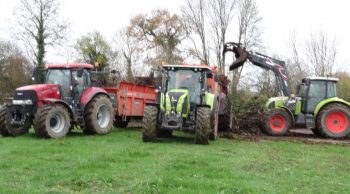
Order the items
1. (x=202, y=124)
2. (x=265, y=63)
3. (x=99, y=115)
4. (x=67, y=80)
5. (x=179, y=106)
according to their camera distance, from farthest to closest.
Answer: (x=265, y=63), (x=99, y=115), (x=67, y=80), (x=179, y=106), (x=202, y=124)

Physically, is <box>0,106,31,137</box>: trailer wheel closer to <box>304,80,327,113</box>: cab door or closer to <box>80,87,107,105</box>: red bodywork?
<box>80,87,107,105</box>: red bodywork

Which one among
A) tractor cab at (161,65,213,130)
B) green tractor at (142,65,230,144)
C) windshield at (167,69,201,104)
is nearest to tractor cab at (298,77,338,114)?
green tractor at (142,65,230,144)

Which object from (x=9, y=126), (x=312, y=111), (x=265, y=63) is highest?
(x=265, y=63)

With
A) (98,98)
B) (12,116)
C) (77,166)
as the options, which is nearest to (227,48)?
(98,98)

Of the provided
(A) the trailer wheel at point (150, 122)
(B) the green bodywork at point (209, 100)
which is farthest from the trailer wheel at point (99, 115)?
(B) the green bodywork at point (209, 100)

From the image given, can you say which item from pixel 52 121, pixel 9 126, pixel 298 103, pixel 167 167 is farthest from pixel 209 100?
pixel 9 126

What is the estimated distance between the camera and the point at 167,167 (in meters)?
8.91

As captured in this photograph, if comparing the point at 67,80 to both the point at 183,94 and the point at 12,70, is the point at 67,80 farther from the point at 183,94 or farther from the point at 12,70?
the point at 12,70

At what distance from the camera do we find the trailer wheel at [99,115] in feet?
51.0

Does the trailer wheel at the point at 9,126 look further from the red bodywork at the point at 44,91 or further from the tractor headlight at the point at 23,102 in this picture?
the red bodywork at the point at 44,91

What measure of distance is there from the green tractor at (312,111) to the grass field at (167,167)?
3383 mm

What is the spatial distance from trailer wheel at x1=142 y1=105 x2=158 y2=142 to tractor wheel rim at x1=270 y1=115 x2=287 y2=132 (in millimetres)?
5565

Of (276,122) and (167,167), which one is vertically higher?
(276,122)

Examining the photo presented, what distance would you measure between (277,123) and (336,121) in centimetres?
204
